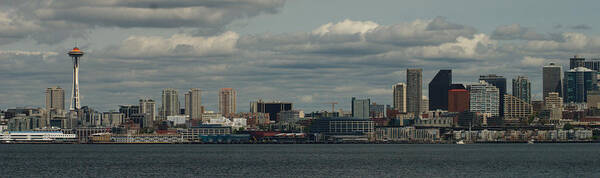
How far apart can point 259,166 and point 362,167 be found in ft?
55.3

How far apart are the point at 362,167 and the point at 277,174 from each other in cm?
2160

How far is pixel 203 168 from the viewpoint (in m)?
153

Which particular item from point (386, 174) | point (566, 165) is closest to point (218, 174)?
point (386, 174)

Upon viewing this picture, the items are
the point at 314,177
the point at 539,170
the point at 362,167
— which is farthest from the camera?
the point at 362,167

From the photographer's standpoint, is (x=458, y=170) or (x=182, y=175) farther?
(x=458, y=170)

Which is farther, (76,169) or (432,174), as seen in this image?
(76,169)

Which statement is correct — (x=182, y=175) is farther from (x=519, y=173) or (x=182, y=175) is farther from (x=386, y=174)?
Result: (x=519, y=173)

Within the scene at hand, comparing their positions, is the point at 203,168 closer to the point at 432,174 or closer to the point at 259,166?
the point at 259,166

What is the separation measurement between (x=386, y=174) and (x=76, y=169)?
47610 mm

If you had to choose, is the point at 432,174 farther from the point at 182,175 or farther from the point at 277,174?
the point at 182,175

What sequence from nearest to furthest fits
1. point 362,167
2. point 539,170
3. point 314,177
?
point 314,177 → point 539,170 → point 362,167

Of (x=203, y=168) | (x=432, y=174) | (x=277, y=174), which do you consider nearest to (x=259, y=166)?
(x=203, y=168)

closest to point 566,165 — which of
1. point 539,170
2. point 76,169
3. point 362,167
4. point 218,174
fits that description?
point 539,170

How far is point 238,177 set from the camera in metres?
131
